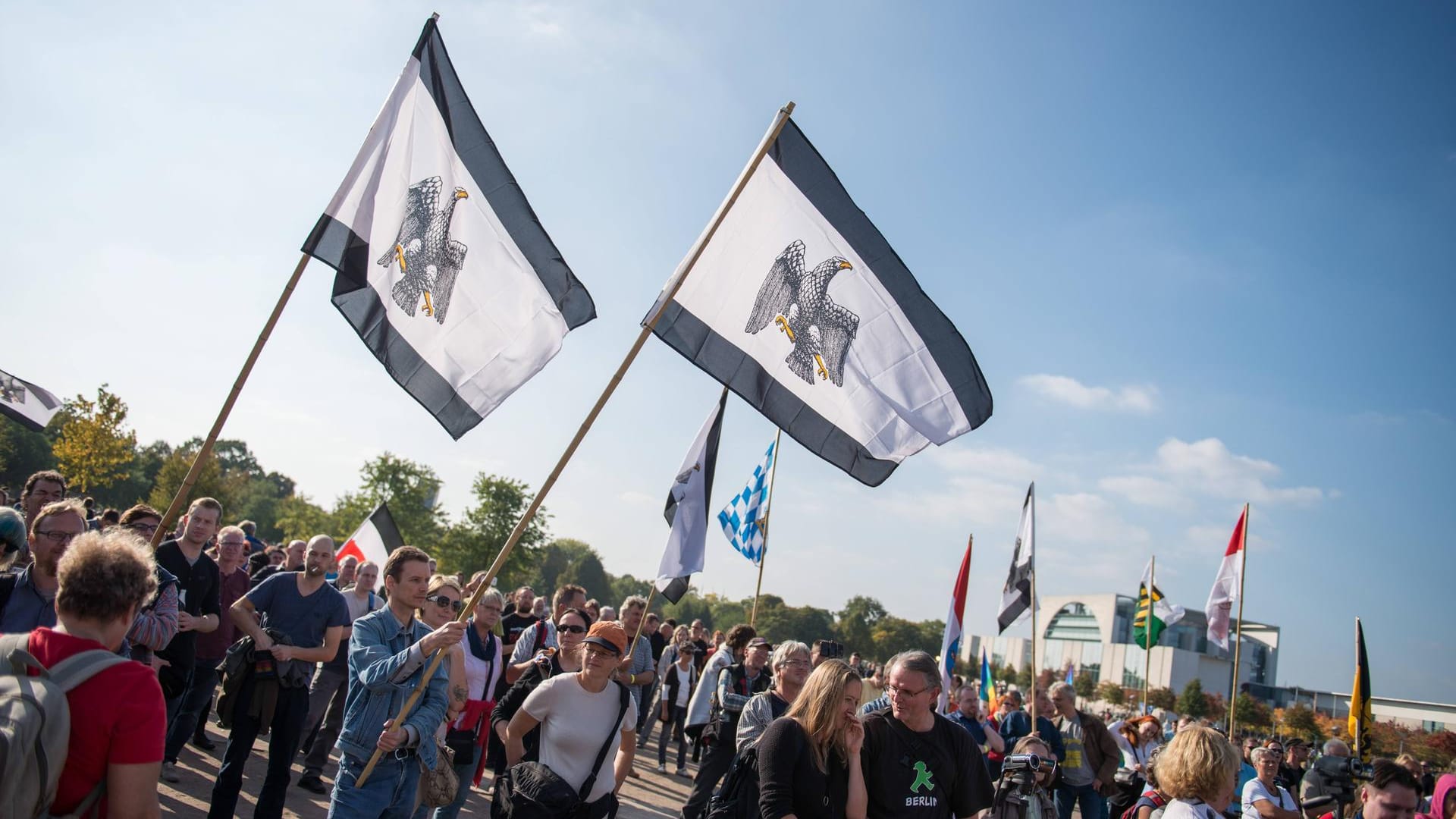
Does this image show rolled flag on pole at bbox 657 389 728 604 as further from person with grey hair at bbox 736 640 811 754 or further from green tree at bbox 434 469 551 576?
green tree at bbox 434 469 551 576

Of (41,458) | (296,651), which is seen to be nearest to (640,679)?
(296,651)

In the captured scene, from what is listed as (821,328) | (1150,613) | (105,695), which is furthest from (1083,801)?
(1150,613)

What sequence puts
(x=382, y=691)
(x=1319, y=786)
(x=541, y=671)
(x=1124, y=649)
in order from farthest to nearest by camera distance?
1. (x=1124, y=649)
2. (x=1319, y=786)
3. (x=541, y=671)
4. (x=382, y=691)

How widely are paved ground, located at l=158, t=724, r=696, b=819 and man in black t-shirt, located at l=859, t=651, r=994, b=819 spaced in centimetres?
488

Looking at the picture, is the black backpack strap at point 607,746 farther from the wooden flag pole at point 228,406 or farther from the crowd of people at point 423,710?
the wooden flag pole at point 228,406

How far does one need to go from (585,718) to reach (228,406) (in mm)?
2626

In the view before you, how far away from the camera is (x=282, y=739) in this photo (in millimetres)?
5965

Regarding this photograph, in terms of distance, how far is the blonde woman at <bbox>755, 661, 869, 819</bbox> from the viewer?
4.46 meters

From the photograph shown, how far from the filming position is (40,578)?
4113 mm

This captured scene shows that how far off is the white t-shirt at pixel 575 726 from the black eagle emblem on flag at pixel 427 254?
254cm

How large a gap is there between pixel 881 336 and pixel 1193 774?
3.48 metres

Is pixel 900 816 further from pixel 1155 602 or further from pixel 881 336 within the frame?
pixel 1155 602

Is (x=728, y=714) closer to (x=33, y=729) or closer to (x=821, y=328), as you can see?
(x=821, y=328)

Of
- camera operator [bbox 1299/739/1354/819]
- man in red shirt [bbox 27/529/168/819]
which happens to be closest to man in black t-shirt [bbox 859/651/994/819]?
man in red shirt [bbox 27/529/168/819]
